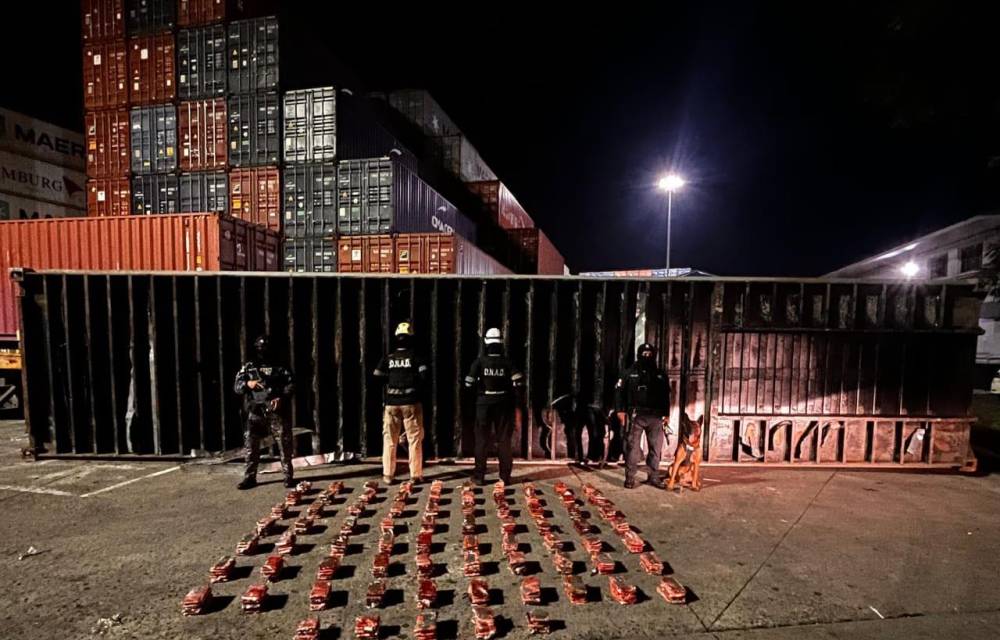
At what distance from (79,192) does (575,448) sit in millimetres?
29816

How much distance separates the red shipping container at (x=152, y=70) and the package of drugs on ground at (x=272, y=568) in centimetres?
1976

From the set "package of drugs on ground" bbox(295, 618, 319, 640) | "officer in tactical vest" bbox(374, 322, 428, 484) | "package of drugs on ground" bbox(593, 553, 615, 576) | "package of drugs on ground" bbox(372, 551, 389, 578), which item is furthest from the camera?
"officer in tactical vest" bbox(374, 322, 428, 484)

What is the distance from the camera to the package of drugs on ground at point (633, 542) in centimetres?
450

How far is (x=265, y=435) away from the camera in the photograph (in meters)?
6.42

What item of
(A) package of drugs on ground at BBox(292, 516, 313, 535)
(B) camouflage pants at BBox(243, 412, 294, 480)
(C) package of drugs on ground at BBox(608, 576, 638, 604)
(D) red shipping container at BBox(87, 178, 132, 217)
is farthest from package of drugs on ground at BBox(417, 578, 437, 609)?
(D) red shipping container at BBox(87, 178, 132, 217)

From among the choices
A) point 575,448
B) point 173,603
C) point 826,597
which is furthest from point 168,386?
point 826,597

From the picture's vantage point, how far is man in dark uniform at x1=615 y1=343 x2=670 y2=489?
Answer: 6379mm

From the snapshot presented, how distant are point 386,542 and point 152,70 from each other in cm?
2136

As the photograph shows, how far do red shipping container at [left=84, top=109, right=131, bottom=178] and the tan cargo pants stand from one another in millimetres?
18145

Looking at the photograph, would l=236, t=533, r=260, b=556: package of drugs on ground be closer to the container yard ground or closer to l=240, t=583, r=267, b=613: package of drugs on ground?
the container yard ground

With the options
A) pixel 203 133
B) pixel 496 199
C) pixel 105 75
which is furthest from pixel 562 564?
pixel 496 199

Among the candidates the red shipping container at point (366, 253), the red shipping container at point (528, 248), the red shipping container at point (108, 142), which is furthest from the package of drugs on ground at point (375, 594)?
the red shipping container at point (528, 248)

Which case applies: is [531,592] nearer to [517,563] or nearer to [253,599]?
[517,563]

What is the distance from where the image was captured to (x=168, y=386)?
7461 mm
